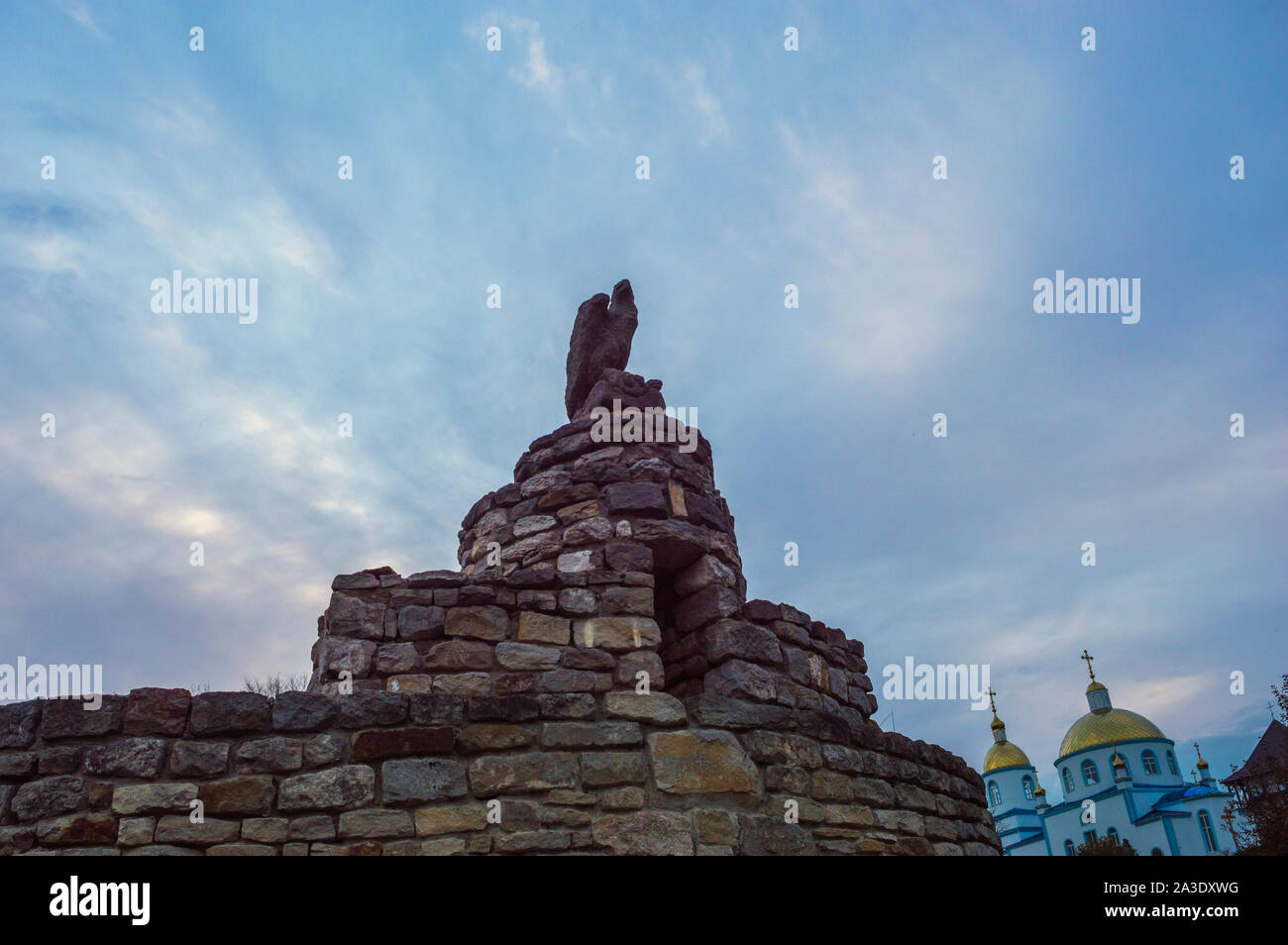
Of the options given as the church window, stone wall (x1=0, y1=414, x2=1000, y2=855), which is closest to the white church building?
the church window

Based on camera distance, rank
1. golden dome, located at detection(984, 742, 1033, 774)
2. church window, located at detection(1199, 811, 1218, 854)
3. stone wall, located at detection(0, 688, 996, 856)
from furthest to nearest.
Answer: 1. golden dome, located at detection(984, 742, 1033, 774)
2. church window, located at detection(1199, 811, 1218, 854)
3. stone wall, located at detection(0, 688, 996, 856)

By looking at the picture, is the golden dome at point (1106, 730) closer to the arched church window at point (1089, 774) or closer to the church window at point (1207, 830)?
the arched church window at point (1089, 774)

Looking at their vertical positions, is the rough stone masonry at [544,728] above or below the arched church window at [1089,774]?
above

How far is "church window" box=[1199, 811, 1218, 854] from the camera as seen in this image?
1486 inches

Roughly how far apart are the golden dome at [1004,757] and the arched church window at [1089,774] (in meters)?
3.33

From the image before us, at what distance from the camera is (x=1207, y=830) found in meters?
38.1

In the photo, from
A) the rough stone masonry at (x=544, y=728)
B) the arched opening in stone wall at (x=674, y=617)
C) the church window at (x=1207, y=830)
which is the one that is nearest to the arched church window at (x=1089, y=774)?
the church window at (x=1207, y=830)

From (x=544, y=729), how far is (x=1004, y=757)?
51212mm

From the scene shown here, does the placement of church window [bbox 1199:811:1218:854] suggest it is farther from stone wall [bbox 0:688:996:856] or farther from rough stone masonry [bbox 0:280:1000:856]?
stone wall [bbox 0:688:996:856]

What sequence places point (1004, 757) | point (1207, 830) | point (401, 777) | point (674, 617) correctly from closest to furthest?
point (401, 777)
point (674, 617)
point (1207, 830)
point (1004, 757)

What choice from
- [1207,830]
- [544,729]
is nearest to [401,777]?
[544,729]

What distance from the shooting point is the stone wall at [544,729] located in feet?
Answer: 13.0

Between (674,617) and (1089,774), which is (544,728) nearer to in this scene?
(674,617)

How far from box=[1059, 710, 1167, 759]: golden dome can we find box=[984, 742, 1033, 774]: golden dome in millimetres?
2305
